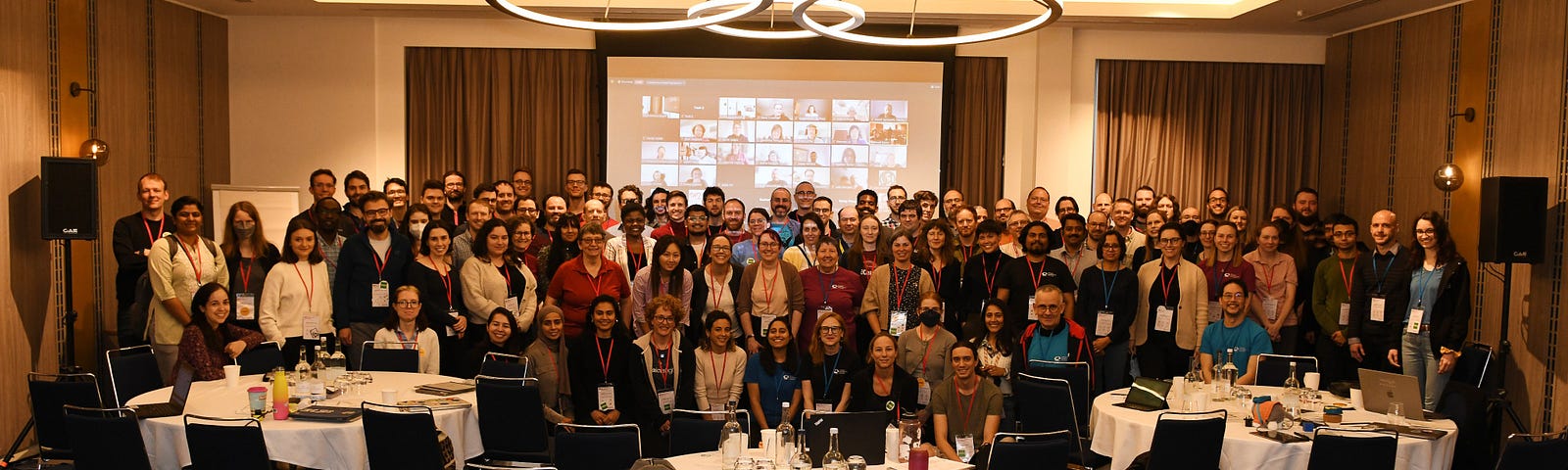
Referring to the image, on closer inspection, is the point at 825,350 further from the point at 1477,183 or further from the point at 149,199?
the point at 1477,183

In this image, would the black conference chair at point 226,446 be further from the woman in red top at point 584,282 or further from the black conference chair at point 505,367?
the woman in red top at point 584,282

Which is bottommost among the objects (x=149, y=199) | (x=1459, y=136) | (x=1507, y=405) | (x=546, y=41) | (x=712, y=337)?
(x=1507, y=405)

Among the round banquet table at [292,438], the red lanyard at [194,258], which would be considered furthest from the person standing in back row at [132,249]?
the round banquet table at [292,438]

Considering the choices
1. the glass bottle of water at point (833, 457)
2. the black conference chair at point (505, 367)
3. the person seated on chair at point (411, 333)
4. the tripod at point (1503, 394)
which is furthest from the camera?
the tripod at point (1503, 394)

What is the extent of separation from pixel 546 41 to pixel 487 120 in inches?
36.9

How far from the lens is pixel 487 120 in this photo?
1070 centimetres

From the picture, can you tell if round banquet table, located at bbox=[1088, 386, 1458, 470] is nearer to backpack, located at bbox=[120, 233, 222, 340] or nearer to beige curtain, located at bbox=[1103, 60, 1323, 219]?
Result: beige curtain, located at bbox=[1103, 60, 1323, 219]

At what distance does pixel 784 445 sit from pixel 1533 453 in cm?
301

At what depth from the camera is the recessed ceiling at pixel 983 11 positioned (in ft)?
31.4

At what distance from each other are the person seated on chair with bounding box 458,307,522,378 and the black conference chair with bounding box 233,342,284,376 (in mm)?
1006

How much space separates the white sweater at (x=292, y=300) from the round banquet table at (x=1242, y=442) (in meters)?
4.49

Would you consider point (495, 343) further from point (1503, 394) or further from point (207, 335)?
point (1503, 394)

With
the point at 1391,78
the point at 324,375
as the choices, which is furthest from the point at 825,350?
the point at 1391,78

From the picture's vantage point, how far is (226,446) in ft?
14.6
